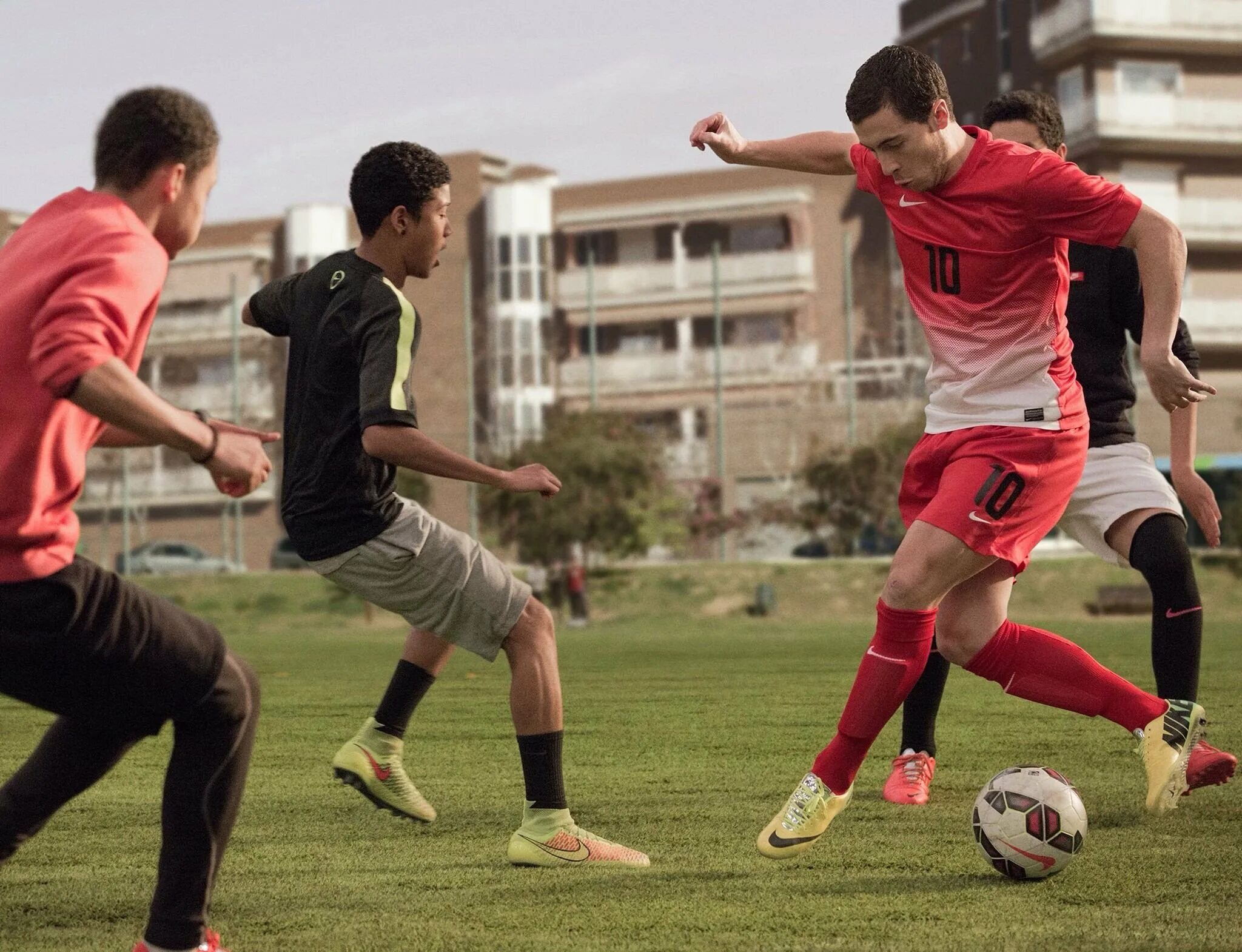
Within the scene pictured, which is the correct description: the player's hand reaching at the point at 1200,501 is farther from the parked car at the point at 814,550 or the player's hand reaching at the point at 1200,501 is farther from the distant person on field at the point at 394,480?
the parked car at the point at 814,550

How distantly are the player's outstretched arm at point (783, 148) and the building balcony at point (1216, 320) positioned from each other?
45.3 metres

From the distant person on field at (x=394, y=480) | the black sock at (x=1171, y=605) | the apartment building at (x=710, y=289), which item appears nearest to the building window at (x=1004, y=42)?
the apartment building at (x=710, y=289)

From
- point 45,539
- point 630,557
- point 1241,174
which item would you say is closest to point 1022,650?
point 45,539

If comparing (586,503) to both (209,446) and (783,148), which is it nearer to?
(783,148)

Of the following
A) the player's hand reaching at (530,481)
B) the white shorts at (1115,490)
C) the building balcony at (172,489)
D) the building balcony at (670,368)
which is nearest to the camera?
the player's hand reaching at (530,481)

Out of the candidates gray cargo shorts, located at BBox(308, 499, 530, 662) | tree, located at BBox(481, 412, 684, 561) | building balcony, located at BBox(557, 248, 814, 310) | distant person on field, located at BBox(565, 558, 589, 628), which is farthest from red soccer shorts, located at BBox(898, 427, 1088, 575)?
building balcony, located at BBox(557, 248, 814, 310)

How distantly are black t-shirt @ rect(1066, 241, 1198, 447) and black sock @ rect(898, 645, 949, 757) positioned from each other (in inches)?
41.1

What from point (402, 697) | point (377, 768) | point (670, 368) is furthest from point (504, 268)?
point (377, 768)

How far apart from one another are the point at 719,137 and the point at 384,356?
4.93 feet

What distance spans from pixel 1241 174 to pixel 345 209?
103 ft

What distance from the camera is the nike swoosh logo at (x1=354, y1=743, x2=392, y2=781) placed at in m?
5.71

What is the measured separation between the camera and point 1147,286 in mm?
5027

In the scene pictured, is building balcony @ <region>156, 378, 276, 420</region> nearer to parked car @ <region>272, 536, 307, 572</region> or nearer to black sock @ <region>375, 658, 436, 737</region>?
parked car @ <region>272, 536, 307, 572</region>

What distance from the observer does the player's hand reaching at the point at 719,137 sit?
577 cm
